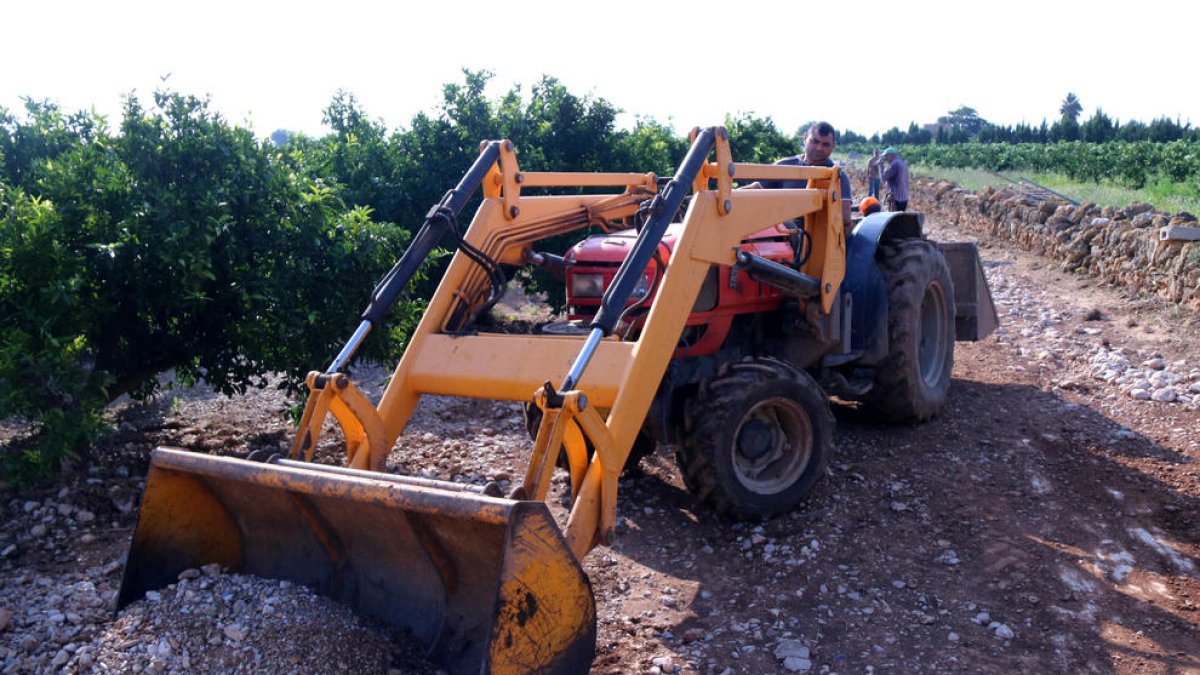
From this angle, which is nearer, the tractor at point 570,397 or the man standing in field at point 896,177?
the tractor at point 570,397

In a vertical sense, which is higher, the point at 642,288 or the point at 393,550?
the point at 642,288

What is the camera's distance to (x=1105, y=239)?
12.6m

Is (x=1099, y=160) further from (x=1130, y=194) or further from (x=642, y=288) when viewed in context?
(x=642, y=288)

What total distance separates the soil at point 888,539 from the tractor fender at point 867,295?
2.23 ft

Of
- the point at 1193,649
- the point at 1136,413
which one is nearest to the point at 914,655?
the point at 1193,649

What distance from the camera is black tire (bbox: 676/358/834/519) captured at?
5152 mm

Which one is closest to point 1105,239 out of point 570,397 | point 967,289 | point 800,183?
point 967,289

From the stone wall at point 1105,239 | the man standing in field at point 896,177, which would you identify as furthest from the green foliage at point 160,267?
the stone wall at point 1105,239

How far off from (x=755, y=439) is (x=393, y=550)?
219 cm

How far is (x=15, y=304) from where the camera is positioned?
5492mm

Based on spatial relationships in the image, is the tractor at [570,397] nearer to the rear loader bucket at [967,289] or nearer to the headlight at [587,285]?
the headlight at [587,285]

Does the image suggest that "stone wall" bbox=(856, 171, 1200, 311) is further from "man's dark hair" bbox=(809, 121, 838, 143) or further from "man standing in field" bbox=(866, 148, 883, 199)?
"man's dark hair" bbox=(809, 121, 838, 143)

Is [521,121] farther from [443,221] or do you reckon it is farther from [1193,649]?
[1193,649]

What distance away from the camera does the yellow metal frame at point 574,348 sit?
4.07 meters
